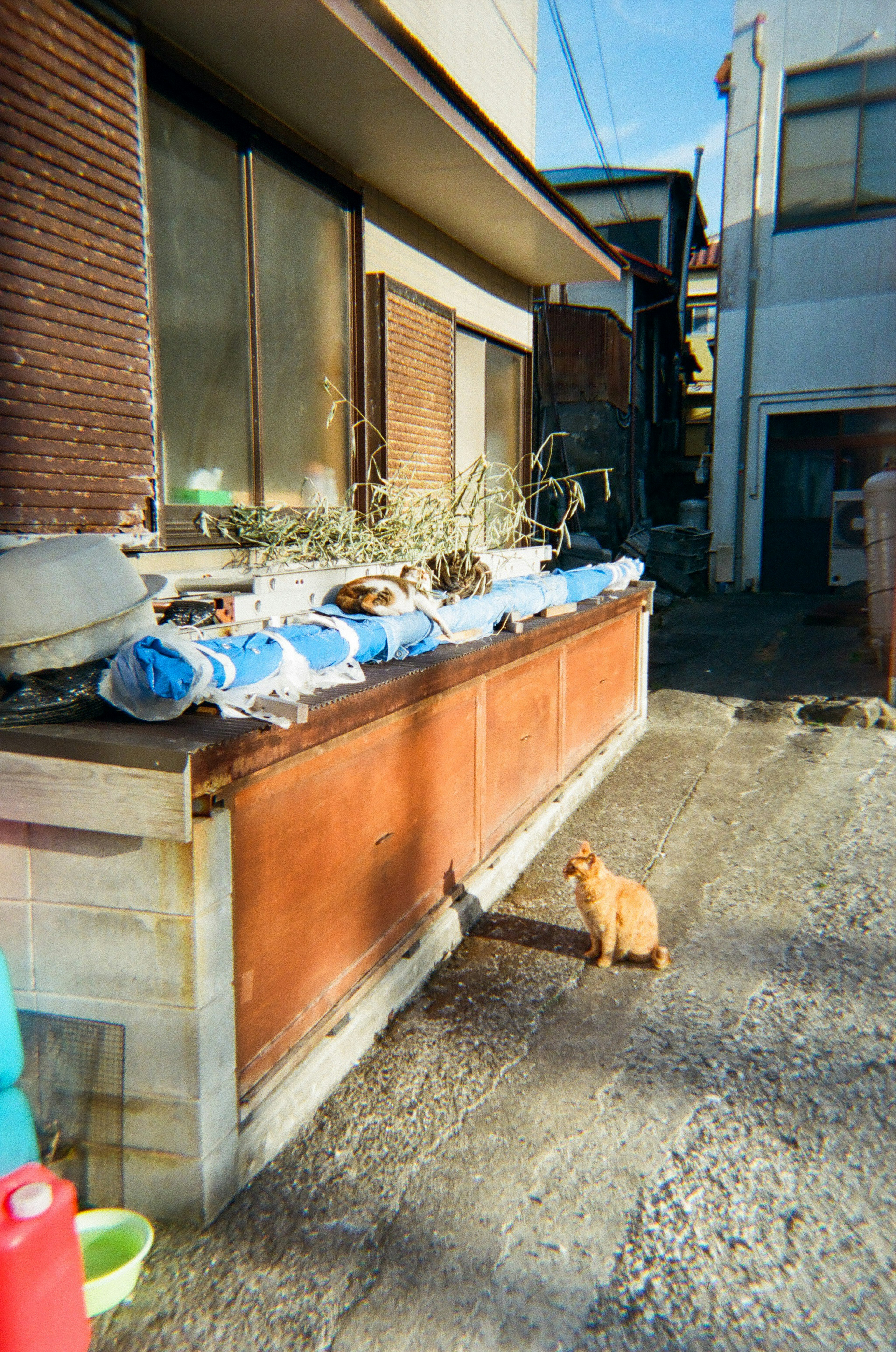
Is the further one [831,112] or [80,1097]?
[831,112]

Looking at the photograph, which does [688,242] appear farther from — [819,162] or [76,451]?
[76,451]

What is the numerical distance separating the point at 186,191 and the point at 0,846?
3.23 meters

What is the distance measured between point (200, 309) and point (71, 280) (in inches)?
36.6

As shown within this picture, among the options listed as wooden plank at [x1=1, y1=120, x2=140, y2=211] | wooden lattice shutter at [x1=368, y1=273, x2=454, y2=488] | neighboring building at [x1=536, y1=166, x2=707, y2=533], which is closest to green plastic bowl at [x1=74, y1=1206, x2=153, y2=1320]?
wooden plank at [x1=1, y1=120, x2=140, y2=211]

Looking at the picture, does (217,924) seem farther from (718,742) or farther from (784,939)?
(718,742)

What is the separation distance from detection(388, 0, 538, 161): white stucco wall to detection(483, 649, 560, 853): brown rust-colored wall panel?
4.03m

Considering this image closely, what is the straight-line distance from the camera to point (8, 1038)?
1.99m

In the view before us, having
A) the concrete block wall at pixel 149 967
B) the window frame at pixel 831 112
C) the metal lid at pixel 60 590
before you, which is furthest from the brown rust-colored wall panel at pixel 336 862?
the window frame at pixel 831 112

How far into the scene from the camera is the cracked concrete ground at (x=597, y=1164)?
6.42 ft

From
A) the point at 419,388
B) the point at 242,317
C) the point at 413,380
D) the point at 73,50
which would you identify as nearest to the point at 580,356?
the point at 419,388

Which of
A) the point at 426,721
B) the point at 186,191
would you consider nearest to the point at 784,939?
the point at 426,721

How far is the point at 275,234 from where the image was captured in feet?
15.5

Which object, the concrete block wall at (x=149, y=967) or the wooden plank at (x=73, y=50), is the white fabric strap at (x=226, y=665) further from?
the wooden plank at (x=73, y=50)

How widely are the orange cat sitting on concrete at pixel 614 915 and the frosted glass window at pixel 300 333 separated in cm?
260
